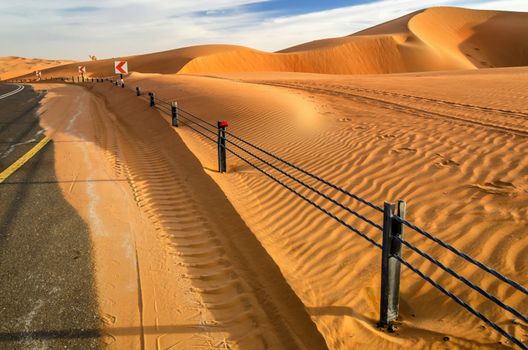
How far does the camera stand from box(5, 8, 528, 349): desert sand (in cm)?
368

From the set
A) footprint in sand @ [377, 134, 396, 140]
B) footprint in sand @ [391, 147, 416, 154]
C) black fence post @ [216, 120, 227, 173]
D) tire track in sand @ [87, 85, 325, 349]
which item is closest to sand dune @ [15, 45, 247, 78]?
footprint in sand @ [377, 134, 396, 140]

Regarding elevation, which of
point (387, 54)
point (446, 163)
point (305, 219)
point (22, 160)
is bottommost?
point (305, 219)

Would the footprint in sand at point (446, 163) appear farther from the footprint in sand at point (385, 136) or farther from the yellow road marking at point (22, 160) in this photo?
the yellow road marking at point (22, 160)

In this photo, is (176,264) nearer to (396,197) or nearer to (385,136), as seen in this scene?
(396,197)

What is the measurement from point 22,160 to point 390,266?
8.72m

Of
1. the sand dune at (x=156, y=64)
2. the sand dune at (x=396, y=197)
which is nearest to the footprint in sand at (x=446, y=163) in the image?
the sand dune at (x=396, y=197)

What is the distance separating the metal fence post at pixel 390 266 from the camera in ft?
10.9

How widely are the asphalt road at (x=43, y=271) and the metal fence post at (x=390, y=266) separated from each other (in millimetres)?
2519

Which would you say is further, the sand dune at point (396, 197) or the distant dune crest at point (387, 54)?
the distant dune crest at point (387, 54)

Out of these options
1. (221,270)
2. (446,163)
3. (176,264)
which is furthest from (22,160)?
(446,163)

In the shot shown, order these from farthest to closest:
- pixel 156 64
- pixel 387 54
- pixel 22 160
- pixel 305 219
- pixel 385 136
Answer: pixel 156 64, pixel 387 54, pixel 385 136, pixel 22 160, pixel 305 219

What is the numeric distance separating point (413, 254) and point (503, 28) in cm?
7716

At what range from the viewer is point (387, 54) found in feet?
195

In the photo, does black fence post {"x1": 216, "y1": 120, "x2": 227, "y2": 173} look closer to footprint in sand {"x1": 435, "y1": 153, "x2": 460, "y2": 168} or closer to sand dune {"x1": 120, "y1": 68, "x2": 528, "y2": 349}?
sand dune {"x1": 120, "y1": 68, "x2": 528, "y2": 349}
